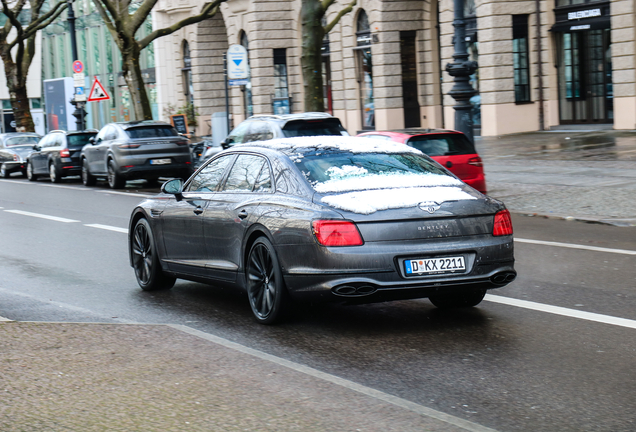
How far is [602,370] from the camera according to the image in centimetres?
572

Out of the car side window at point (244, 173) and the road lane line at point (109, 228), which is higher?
the car side window at point (244, 173)

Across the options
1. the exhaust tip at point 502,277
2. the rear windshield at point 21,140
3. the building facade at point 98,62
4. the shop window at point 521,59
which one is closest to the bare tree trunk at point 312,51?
the shop window at point 521,59

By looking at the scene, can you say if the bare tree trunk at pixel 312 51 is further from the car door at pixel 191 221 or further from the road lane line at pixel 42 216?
the car door at pixel 191 221

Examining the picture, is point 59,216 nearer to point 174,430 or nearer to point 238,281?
point 238,281

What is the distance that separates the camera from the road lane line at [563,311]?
7.00 meters

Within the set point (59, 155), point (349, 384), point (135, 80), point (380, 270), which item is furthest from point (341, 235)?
point (135, 80)

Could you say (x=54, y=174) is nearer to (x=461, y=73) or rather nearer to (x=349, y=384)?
(x=461, y=73)

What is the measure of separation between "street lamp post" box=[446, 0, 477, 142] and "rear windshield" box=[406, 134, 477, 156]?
7.36 ft

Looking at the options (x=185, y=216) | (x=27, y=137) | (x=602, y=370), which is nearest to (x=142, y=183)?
(x=27, y=137)

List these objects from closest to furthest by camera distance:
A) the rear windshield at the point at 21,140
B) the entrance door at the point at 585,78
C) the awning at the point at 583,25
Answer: the awning at the point at 583,25 < the entrance door at the point at 585,78 < the rear windshield at the point at 21,140

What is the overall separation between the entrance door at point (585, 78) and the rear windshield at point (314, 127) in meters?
14.4

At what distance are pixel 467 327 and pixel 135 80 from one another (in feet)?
89.4

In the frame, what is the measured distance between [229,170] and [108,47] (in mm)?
54164

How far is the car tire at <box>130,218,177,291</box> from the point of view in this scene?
9.04 meters
